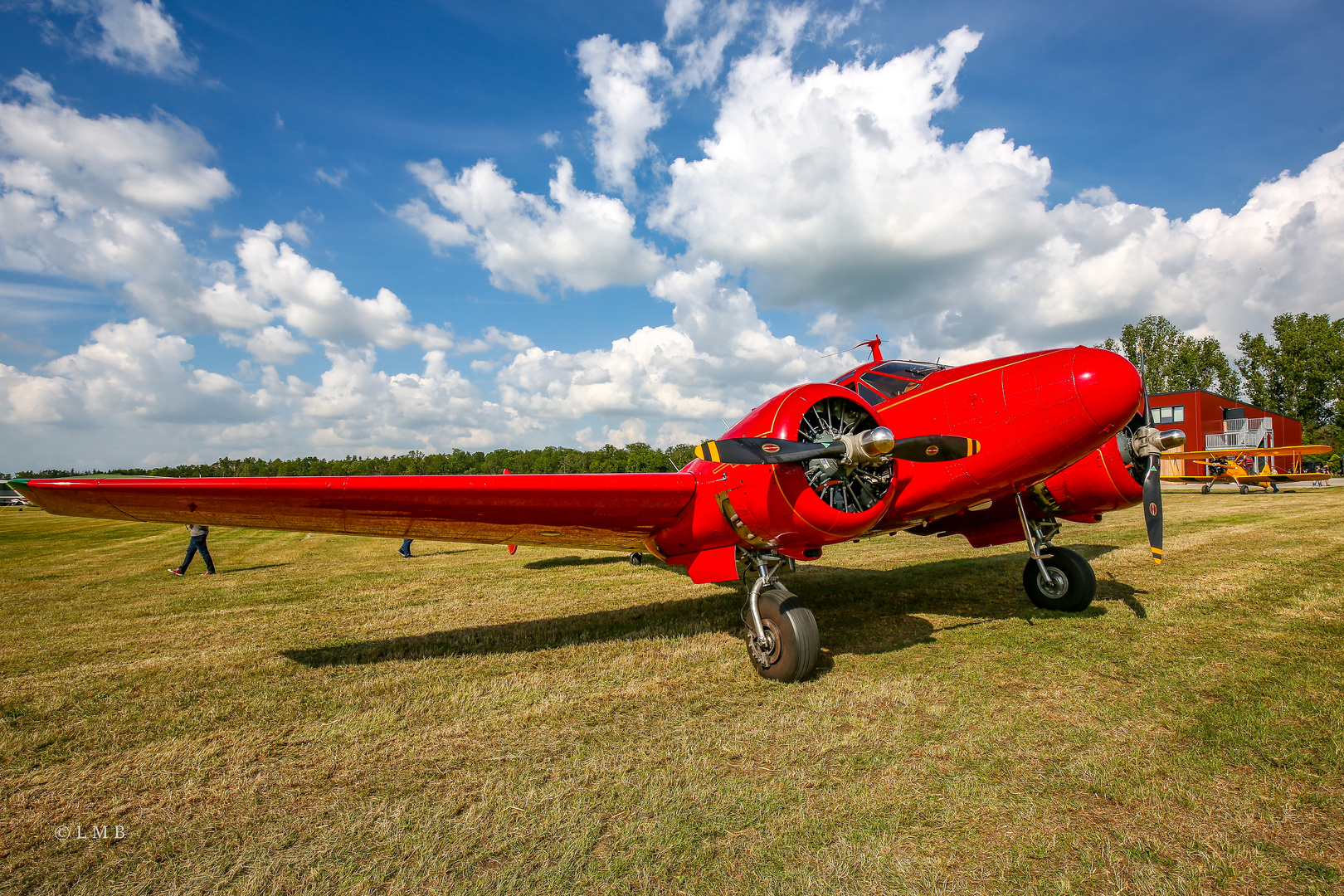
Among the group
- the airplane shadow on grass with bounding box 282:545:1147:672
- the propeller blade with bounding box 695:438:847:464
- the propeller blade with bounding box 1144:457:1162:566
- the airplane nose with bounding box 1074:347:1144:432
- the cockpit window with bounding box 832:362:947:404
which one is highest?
the cockpit window with bounding box 832:362:947:404

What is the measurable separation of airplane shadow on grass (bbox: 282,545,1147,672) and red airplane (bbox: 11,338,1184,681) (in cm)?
132

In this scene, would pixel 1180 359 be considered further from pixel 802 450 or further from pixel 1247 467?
pixel 802 450

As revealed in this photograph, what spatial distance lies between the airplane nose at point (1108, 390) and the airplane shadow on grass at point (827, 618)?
3.06 m

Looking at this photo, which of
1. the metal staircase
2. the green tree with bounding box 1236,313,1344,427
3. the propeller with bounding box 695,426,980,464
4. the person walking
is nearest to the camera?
the propeller with bounding box 695,426,980,464

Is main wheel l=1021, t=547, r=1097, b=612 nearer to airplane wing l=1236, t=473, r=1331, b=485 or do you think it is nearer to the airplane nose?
the airplane nose

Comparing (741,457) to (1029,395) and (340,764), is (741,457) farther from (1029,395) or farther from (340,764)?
(340,764)

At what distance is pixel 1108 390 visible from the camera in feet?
17.1

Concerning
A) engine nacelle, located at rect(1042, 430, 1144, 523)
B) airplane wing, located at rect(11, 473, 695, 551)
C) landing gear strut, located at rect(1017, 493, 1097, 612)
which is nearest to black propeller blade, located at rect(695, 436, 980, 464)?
airplane wing, located at rect(11, 473, 695, 551)

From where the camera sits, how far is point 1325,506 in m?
18.7

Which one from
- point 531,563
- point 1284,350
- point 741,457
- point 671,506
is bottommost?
point 531,563

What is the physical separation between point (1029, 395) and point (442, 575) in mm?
11395

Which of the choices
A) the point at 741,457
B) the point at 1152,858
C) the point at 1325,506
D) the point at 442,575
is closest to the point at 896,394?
the point at 741,457

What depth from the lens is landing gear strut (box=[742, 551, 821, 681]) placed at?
5441 mm

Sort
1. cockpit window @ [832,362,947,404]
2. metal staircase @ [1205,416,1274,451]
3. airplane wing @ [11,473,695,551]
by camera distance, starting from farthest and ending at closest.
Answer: metal staircase @ [1205,416,1274,451] → cockpit window @ [832,362,947,404] → airplane wing @ [11,473,695,551]
